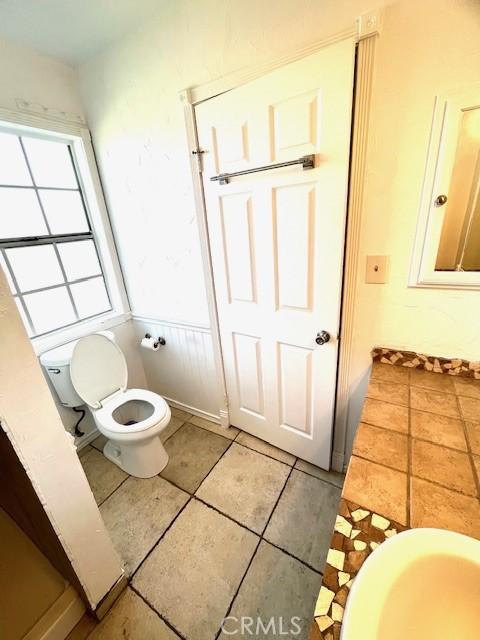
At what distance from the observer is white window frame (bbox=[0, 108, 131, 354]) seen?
149 centimetres

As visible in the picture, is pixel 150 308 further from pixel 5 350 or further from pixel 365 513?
pixel 365 513

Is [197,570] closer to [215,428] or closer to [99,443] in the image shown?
[215,428]

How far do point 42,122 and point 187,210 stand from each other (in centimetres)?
99

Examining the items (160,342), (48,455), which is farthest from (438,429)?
(160,342)

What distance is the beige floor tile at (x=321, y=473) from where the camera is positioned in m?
1.50

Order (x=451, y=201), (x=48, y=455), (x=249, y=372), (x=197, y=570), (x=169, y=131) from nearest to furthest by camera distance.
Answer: (x=48, y=455) < (x=451, y=201) < (x=197, y=570) < (x=169, y=131) < (x=249, y=372)

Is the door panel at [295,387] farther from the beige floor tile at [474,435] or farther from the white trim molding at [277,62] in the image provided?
the white trim molding at [277,62]

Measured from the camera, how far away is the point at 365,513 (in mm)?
610

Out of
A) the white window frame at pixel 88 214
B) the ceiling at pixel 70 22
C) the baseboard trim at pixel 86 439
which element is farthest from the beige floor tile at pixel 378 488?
the ceiling at pixel 70 22

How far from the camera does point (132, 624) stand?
102 centimetres

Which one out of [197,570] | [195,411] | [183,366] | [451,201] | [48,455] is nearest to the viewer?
[48,455]

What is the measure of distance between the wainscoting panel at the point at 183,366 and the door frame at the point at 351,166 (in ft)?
0.66

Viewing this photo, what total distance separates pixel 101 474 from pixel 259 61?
238cm

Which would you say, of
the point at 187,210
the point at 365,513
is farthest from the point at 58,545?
the point at 187,210
